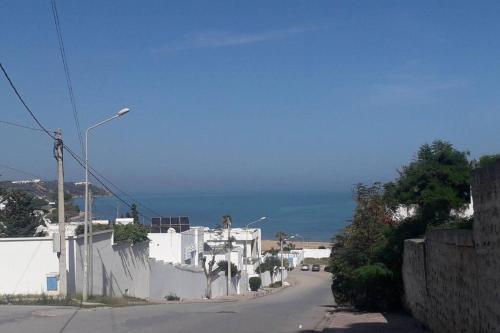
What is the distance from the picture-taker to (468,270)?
12930 mm

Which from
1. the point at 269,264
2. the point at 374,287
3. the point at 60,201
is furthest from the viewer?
the point at 269,264

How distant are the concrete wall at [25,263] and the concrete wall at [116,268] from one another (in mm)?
1463

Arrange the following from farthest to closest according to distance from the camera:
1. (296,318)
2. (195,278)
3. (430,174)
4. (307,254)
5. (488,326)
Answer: (307,254)
(195,278)
(296,318)
(430,174)
(488,326)

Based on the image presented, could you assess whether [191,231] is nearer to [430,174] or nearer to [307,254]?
[430,174]

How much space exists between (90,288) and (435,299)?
25.9 m

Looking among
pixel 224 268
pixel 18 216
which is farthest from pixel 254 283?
pixel 18 216

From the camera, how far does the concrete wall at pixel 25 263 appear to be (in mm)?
37344

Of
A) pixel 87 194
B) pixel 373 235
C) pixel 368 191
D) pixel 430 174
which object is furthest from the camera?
pixel 87 194

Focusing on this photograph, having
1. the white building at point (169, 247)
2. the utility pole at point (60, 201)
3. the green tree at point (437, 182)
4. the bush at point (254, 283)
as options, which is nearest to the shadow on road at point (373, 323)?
the green tree at point (437, 182)

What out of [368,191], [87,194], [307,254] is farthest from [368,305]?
[307,254]

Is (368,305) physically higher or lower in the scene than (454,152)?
lower

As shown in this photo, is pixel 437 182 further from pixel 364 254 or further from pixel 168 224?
pixel 168 224

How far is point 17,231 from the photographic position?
53812 millimetres

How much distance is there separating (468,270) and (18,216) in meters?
46.7
